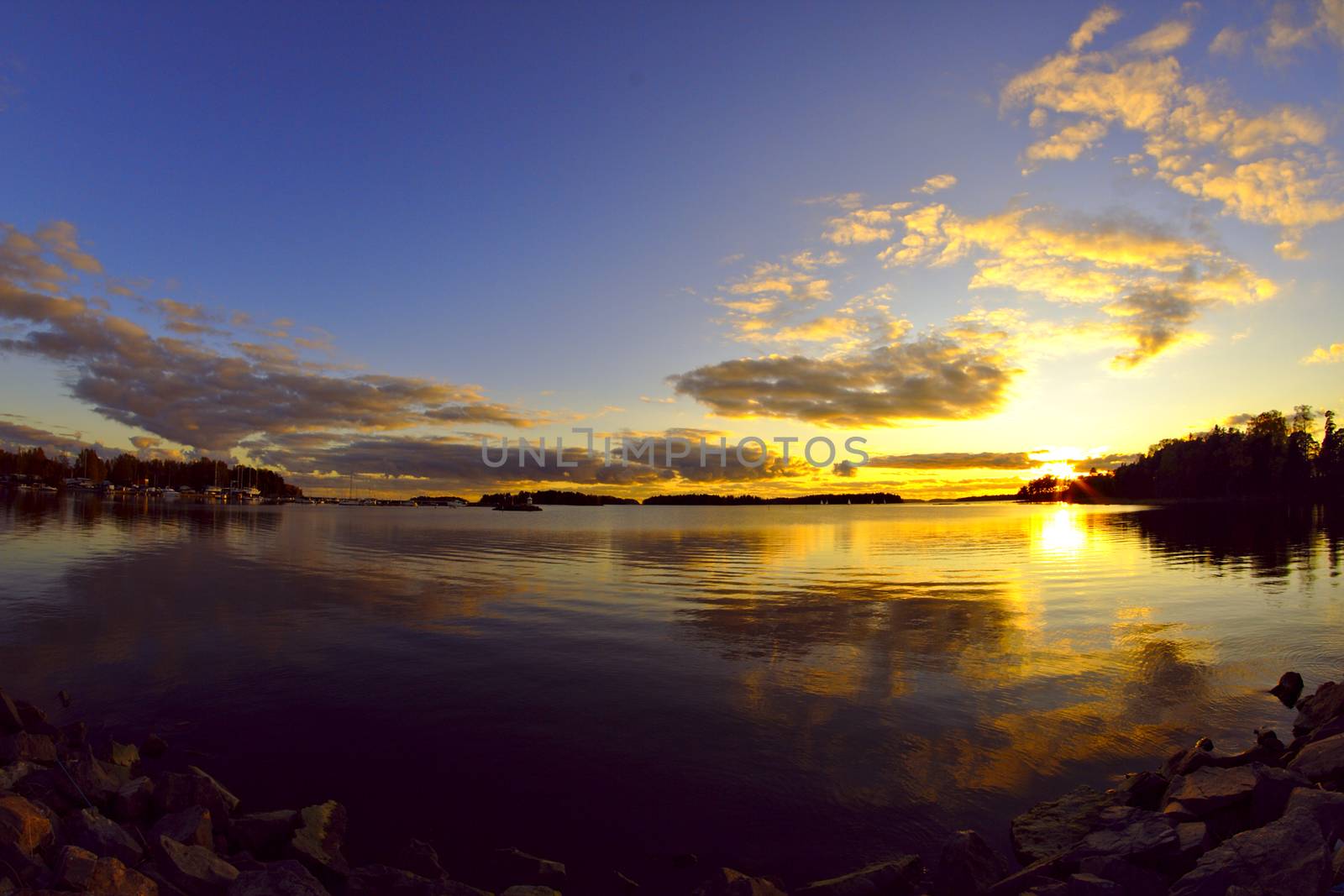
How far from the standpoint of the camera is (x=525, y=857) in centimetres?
1005

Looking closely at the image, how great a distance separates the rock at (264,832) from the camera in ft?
32.1

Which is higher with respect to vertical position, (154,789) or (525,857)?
(154,789)

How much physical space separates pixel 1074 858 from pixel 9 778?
15.6 metres

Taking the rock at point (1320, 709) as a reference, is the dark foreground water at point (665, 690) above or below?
below

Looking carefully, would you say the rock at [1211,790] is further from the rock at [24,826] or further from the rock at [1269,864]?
the rock at [24,826]

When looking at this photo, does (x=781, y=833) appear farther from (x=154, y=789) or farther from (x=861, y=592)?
(x=861, y=592)

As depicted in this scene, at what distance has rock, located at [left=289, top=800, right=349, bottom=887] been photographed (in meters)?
9.25

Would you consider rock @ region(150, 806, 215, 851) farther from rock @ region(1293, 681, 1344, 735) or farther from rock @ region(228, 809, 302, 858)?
rock @ region(1293, 681, 1344, 735)

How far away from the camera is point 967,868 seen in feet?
29.2

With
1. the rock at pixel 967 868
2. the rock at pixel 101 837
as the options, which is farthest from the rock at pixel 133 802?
the rock at pixel 967 868

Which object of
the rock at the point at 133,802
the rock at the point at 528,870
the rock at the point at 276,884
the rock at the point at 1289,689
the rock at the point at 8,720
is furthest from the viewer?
the rock at the point at 1289,689

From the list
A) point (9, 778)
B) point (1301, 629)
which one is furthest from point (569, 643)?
point (1301, 629)

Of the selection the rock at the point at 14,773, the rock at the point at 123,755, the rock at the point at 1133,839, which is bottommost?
the rock at the point at 123,755

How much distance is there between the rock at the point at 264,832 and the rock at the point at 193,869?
3.52 feet
